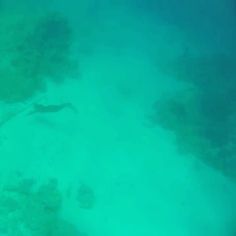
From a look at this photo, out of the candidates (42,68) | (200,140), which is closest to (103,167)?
(200,140)

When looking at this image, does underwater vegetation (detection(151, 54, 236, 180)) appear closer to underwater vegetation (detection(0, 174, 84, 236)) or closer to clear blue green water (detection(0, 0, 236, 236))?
clear blue green water (detection(0, 0, 236, 236))

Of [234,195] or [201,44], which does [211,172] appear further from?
[201,44]

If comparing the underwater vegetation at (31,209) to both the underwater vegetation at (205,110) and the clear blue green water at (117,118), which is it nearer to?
the clear blue green water at (117,118)

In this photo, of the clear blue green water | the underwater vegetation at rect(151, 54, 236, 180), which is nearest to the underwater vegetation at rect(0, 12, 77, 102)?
the clear blue green water

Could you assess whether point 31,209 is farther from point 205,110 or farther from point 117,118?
point 205,110

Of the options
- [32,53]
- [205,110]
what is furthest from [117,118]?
[32,53]

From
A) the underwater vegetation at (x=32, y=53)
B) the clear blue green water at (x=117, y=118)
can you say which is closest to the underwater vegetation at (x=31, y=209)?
the clear blue green water at (x=117, y=118)
